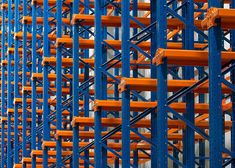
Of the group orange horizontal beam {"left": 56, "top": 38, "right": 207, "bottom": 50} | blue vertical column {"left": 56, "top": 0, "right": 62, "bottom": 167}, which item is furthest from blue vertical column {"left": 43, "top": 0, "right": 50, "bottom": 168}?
orange horizontal beam {"left": 56, "top": 38, "right": 207, "bottom": 50}

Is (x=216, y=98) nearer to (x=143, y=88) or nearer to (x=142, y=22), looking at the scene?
(x=143, y=88)

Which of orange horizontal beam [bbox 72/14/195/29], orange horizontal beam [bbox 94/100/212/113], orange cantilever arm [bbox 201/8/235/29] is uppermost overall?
orange cantilever arm [bbox 201/8/235/29]

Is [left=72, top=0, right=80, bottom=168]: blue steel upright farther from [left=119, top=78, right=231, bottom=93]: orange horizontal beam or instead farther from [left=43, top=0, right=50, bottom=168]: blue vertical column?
[left=119, top=78, right=231, bottom=93]: orange horizontal beam

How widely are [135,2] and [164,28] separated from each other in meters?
4.87

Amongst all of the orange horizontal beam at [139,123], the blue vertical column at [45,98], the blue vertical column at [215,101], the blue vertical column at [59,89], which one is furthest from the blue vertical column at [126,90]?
the blue vertical column at [45,98]

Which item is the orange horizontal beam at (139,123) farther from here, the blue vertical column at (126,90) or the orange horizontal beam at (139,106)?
the blue vertical column at (126,90)

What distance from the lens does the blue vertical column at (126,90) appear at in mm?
13352

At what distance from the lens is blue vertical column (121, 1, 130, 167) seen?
13.4m

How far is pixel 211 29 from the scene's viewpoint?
9.62 meters

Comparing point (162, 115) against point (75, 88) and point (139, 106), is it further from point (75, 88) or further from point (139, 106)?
point (75, 88)

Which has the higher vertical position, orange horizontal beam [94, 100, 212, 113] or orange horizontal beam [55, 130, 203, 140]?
orange horizontal beam [94, 100, 212, 113]

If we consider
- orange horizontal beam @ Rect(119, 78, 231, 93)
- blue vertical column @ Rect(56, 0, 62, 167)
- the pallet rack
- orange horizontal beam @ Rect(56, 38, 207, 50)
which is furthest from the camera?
blue vertical column @ Rect(56, 0, 62, 167)

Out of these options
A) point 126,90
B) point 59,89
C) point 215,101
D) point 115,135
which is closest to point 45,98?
point 59,89

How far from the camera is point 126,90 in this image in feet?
43.4
